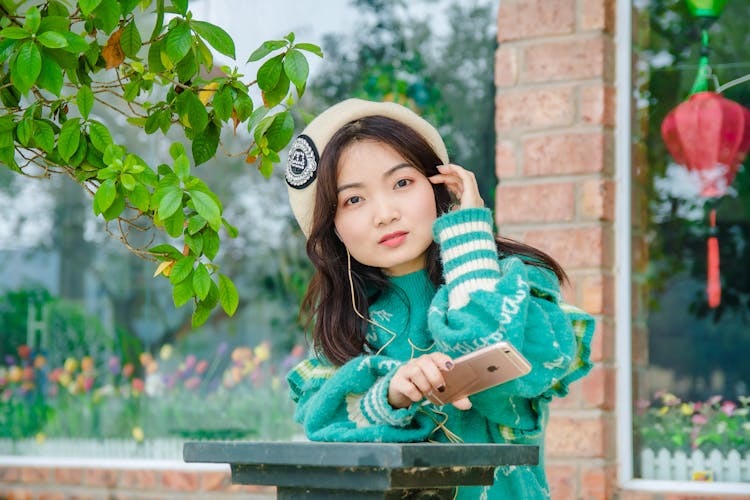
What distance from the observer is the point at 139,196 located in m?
1.65

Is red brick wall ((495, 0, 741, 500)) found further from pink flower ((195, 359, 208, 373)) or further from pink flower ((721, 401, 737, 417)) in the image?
pink flower ((195, 359, 208, 373))

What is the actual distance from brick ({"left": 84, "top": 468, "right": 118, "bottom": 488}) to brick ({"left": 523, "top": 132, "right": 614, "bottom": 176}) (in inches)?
85.0

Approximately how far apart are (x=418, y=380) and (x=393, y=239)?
396 millimetres

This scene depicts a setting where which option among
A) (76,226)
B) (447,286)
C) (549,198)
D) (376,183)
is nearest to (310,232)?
(376,183)

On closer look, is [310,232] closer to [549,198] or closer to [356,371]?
[356,371]

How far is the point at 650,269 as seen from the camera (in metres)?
3.27

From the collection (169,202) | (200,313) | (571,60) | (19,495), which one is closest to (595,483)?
(571,60)

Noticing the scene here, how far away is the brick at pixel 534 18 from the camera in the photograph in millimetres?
3158

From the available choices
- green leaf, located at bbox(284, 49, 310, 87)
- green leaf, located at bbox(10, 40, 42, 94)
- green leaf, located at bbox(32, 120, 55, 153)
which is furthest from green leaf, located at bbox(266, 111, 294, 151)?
green leaf, located at bbox(10, 40, 42, 94)

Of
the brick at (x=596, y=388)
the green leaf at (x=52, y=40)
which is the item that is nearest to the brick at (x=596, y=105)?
the brick at (x=596, y=388)

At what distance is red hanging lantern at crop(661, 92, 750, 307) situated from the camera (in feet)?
10.6

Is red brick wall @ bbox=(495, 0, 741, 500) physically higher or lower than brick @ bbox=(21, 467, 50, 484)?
A: higher

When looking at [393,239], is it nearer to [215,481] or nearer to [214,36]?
[214,36]

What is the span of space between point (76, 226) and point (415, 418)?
3.25m
